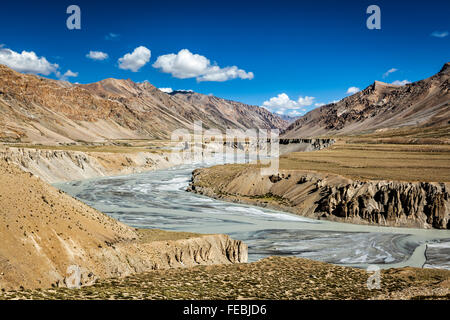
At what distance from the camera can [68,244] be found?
65.6ft

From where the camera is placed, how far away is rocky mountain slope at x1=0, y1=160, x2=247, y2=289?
1716 cm

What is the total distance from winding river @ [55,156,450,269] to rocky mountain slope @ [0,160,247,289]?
330 inches

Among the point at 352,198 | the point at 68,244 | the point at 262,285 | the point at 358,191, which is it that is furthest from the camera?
the point at 358,191

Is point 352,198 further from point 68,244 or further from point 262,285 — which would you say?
point 68,244

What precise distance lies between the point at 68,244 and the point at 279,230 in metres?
28.1

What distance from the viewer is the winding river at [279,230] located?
33375 mm

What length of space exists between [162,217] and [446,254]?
34.9 metres

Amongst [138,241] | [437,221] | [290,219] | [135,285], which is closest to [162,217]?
[290,219]

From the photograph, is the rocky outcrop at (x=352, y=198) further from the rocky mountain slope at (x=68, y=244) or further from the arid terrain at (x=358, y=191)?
the rocky mountain slope at (x=68, y=244)

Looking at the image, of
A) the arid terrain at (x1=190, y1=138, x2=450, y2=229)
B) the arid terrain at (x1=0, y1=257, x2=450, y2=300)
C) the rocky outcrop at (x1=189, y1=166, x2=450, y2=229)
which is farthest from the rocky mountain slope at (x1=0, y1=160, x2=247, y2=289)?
the arid terrain at (x1=190, y1=138, x2=450, y2=229)

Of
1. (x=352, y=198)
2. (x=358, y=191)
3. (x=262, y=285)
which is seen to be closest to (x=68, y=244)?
(x=262, y=285)

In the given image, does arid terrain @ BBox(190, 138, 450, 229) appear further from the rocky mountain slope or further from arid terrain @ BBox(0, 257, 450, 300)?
the rocky mountain slope

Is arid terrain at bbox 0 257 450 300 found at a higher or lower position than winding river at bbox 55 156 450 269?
higher

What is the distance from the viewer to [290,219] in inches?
1905
